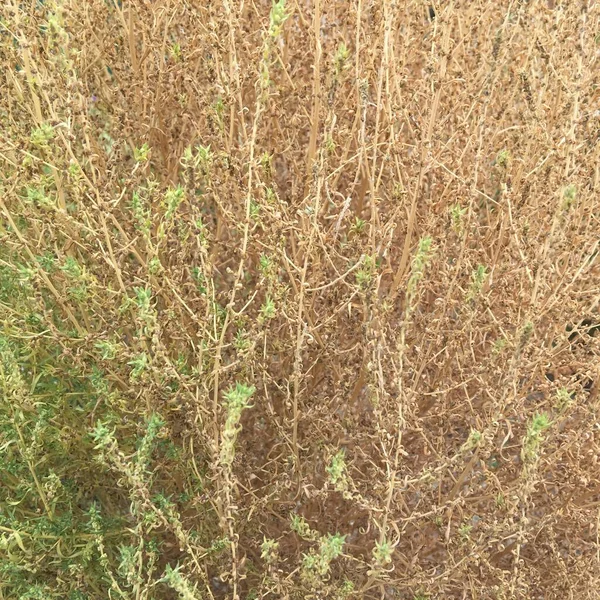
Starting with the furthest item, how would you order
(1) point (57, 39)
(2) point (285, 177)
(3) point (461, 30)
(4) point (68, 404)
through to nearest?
(2) point (285, 177) → (3) point (461, 30) → (4) point (68, 404) → (1) point (57, 39)

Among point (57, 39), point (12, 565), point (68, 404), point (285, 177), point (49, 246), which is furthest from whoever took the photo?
point (285, 177)

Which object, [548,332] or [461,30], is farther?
[461,30]

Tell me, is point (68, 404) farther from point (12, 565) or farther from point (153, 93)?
point (153, 93)

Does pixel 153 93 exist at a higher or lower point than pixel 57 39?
lower

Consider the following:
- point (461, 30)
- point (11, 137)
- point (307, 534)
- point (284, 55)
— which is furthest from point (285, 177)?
point (307, 534)

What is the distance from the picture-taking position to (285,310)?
167cm

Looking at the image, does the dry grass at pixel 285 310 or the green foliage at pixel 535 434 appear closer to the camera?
the green foliage at pixel 535 434

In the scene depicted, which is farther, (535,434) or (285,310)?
(285,310)

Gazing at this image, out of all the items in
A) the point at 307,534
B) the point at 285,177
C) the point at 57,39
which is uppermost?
the point at 57,39

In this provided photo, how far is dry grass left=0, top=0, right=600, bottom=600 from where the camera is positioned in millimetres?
A: 1562

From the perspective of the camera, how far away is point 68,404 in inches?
75.3

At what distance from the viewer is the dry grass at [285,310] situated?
5.13ft

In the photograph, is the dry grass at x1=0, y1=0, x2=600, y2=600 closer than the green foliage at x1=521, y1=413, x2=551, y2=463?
No

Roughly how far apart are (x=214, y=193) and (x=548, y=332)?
34.4 inches
